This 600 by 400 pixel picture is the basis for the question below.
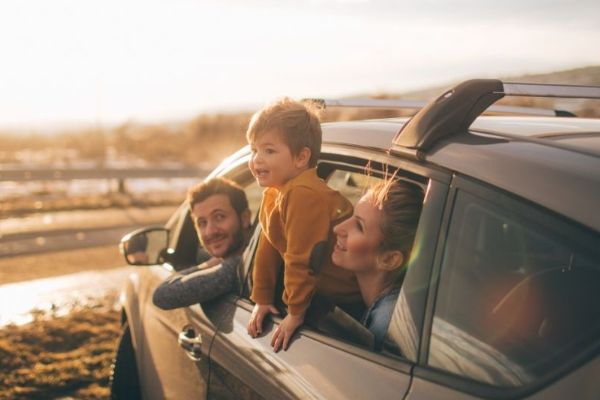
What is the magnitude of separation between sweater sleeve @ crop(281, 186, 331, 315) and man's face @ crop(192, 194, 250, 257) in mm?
824

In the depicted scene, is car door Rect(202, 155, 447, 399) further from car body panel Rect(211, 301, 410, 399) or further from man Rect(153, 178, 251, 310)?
man Rect(153, 178, 251, 310)

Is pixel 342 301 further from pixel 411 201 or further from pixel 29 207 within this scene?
pixel 29 207

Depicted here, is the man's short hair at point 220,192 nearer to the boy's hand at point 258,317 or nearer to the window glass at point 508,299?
the boy's hand at point 258,317

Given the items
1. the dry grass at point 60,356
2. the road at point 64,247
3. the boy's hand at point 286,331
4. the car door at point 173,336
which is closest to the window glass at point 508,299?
the boy's hand at point 286,331

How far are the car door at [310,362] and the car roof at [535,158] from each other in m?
0.12

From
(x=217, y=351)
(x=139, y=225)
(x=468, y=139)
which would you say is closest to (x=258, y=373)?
(x=217, y=351)

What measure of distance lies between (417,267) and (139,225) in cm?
1197

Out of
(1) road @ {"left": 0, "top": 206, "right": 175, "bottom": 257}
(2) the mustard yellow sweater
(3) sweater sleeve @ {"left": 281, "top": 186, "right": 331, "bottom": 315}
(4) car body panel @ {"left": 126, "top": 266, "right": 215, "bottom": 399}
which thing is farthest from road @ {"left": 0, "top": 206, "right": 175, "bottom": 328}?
(3) sweater sleeve @ {"left": 281, "top": 186, "right": 331, "bottom": 315}

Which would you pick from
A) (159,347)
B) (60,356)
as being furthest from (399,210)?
(60,356)

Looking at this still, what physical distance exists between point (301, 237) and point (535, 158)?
104cm

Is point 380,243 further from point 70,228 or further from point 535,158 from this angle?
point 70,228

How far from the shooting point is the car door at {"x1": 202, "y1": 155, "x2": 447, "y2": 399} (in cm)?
194

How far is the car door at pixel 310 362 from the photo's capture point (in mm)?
1940

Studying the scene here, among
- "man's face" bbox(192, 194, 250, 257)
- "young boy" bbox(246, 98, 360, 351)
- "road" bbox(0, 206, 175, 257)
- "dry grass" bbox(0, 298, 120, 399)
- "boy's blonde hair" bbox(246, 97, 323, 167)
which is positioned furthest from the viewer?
"road" bbox(0, 206, 175, 257)
